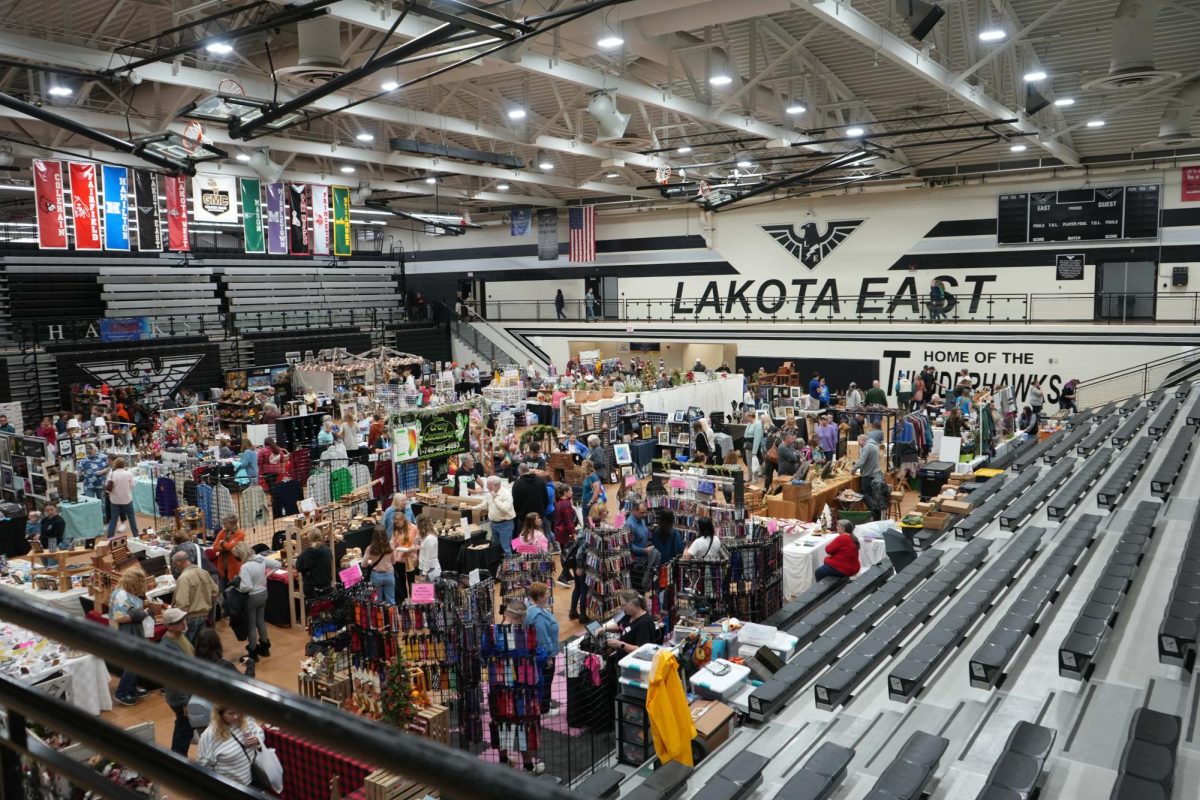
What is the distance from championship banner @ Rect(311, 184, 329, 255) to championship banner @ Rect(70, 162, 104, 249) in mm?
3985

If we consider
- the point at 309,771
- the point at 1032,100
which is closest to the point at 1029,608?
the point at 309,771

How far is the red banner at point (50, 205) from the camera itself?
47.0ft

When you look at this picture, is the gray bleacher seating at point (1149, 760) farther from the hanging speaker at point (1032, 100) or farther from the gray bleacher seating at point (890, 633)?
the hanging speaker at point (1032, 100)

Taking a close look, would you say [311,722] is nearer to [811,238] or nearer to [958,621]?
[958,621]

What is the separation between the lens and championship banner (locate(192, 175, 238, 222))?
15.9 meters

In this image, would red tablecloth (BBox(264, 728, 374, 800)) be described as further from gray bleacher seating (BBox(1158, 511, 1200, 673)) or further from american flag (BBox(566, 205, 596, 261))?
american flag (BBox(566, 205, 596, 261))

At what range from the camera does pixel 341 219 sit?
722 inches

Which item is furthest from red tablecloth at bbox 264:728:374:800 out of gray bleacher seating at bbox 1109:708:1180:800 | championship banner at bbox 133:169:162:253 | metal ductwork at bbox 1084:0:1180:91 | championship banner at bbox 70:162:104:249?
championship banner at bbox 133:169:162:253

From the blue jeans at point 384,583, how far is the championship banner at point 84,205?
1010 cm

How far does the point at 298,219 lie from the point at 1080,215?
709 inches

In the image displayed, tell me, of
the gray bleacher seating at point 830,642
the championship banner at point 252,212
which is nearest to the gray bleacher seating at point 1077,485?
the gray bleacher seating at point 830,642

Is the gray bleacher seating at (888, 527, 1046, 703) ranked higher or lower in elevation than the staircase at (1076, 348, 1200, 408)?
lower

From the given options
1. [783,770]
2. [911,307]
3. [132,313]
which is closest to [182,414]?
[132,313]

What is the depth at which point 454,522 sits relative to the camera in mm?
10719
